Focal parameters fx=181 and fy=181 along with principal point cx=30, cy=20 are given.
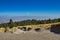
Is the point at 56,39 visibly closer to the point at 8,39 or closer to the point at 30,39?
the point at 30,39

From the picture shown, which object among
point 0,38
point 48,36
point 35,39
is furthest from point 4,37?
point 48,36

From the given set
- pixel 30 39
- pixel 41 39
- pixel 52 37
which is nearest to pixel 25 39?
pixel 30 39

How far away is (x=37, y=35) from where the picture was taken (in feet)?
45.8

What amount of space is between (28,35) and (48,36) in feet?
5.03

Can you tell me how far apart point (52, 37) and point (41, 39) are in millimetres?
946

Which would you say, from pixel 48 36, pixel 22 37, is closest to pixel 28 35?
pixel 22 37

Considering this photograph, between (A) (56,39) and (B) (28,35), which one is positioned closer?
(A) (56,39)

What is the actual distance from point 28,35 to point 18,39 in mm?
1116

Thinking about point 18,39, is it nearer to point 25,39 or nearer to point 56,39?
point 25,39

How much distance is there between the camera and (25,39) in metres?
13.1

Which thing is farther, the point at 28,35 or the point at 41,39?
the point at 28,35

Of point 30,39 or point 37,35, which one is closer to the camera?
point 30,39

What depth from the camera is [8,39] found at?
13.1 metres

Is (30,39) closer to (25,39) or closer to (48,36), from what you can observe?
(25,39)
